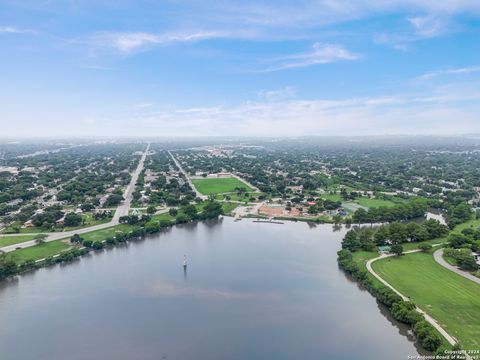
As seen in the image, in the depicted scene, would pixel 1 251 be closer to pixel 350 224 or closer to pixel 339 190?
pixel 350 224

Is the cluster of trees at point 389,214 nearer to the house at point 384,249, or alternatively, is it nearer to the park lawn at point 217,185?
the house at point 384,249

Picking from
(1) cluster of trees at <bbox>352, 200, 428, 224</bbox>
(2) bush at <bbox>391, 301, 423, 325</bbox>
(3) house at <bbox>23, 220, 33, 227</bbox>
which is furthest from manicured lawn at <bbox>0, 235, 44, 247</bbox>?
(1) cluster of trees at <bbox>352, 200, 428, 224</bbox>

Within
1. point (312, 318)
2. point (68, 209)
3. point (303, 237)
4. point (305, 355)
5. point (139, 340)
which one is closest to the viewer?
point (305, 355)

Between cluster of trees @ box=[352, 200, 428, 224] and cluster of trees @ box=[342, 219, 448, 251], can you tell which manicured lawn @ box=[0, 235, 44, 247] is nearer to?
cluster of trees @ box=[342, 219, 448, 251]

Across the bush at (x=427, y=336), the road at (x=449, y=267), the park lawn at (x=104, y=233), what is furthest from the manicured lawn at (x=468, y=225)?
the park lawn at (x=104, y=233)

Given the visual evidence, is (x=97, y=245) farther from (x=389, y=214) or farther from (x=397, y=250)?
(x=389, y=214)

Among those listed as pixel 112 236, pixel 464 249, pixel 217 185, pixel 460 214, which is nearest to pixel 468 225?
pixel 460 214

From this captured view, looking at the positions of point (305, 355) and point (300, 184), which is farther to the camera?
point (300, 184)

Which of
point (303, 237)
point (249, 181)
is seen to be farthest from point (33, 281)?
point (249, 181)
